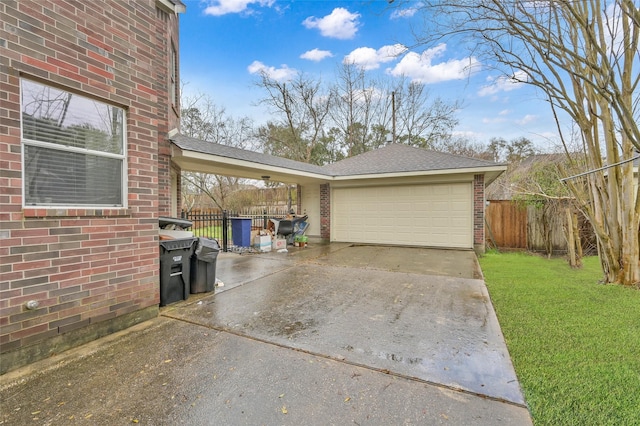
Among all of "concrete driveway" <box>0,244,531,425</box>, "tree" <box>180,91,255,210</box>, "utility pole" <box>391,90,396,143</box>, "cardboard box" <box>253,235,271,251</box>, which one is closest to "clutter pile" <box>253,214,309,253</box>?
"cardboard box" <box>253,235,271,251</box>

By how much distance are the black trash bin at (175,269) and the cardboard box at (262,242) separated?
16.0ft

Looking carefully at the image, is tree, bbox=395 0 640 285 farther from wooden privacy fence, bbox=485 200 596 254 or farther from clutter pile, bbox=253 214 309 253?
clutter pile, bbox=253 214 309 253

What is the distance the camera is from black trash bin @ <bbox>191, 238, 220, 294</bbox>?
4.61 meters

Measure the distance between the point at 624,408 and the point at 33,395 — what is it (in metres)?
4.20

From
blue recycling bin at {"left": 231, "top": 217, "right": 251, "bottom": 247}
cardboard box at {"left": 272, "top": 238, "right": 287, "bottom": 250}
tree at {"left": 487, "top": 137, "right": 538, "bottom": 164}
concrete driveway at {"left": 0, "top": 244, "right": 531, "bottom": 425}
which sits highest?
tree at {"left": 487, "top": 137, "right": 538, "bottom": 164}

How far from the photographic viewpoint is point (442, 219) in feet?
31.2

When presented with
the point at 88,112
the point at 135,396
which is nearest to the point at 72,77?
the point at 88,112

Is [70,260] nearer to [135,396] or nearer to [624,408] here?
[135,396]

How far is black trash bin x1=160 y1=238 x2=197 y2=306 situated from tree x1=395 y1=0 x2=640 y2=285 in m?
4.68

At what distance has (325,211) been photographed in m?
11.4

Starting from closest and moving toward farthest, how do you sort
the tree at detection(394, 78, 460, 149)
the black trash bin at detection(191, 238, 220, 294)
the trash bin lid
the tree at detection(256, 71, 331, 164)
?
1. the trash bin lid
2. the black trash bin at detection(191, 238, 220, 294)
3. the tree at detection(394, 78, 460, 149)
4. the tree at detection(256, 71, 331, 164)

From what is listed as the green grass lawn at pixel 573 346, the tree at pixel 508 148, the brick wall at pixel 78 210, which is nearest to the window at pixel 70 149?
the brick wall at pixel 78 210

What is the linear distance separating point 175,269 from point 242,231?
541 centimetres

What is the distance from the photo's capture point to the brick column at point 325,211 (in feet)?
37.0
